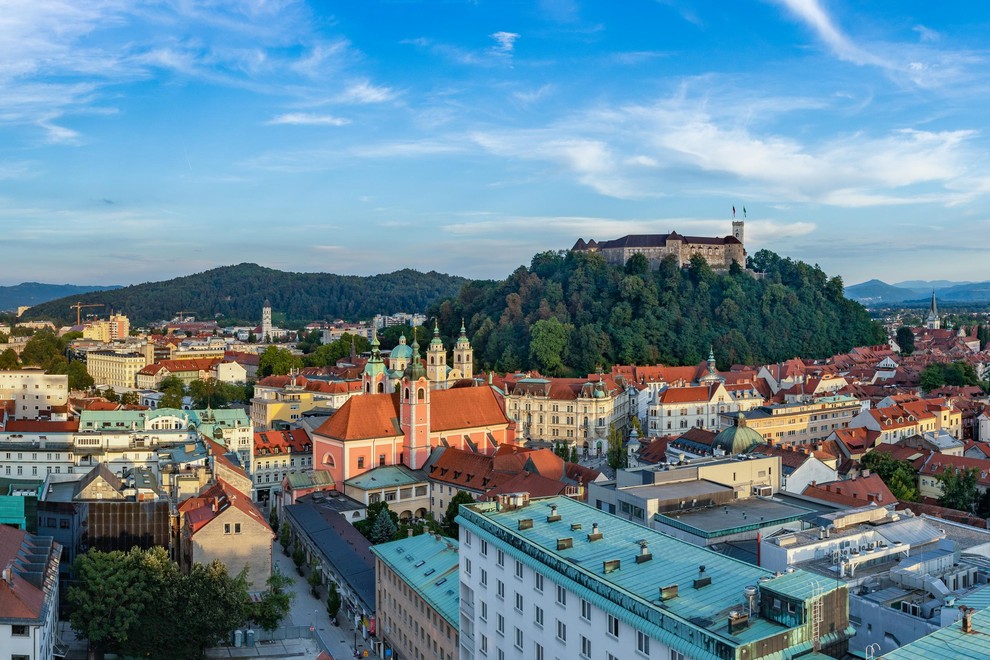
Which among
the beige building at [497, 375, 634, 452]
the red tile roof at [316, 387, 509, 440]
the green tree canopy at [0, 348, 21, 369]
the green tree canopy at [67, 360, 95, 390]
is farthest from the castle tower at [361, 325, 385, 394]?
the green tree canopy at [67, 360, 95, 390]

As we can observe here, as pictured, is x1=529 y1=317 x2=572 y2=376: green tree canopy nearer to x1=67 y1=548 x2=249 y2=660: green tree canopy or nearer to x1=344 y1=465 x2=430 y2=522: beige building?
x1=344 y1=465 x2=430 y2=522: beige building

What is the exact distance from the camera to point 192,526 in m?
33.9

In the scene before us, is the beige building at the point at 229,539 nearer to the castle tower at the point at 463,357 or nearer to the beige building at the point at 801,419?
the beige building at the point at 801,419

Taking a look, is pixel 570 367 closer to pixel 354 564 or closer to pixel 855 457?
pixel 855 457

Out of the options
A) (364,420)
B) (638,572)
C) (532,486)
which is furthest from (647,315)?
(638,572)

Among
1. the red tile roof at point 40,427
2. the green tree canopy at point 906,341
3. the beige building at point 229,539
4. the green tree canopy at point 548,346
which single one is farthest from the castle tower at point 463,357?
the green tree canopy at point 906,341

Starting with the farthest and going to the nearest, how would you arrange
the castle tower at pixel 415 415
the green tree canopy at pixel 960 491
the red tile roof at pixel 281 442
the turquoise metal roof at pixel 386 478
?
the red tile roof at pixel 281 442 < the castle tower at pixel 415 415 < the turquoise metal roof at pixel 386 478 < the green tree canopy at pixel 960 491

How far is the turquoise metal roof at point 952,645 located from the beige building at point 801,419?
4751cm

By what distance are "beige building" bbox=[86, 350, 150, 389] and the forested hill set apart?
40.8 metres

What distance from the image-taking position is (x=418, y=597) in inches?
1180

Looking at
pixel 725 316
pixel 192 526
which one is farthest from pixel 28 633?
pixel 725 316

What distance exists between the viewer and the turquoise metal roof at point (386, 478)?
50531 millimetres

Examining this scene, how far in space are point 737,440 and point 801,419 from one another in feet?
69.3

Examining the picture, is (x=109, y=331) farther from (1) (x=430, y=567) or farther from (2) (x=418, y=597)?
(2) (x=418, y=597)
